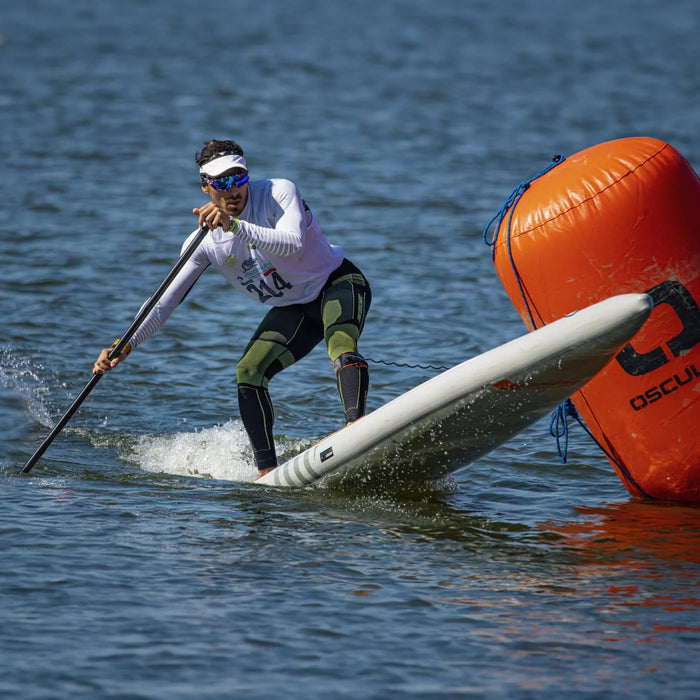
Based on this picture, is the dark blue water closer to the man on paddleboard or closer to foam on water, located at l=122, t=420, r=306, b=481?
foam on water, located at l=122, t=420, r=306, b=481

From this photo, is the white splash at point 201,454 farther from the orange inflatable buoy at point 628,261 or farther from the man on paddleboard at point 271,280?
the orange inflatable buoy at point 628,261

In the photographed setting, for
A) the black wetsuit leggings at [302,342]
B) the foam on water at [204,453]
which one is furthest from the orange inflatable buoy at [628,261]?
the foam on water at [204,453]

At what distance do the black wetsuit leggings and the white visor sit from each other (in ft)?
3.20

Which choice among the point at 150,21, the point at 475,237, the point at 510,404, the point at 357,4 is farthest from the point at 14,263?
the point at 357,4

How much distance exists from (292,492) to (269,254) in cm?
143

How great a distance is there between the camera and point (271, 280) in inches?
289

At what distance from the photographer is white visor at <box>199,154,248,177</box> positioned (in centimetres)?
688

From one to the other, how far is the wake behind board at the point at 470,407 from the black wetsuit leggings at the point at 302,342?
24cm

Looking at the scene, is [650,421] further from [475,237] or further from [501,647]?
[475,237]

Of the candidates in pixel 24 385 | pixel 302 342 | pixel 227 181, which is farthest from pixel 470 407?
pixel 24 385

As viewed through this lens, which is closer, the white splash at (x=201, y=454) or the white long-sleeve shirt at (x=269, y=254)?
the white long-sleeve shirt at (x=269, y=254)

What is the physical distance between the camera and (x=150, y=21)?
45281 millimetres

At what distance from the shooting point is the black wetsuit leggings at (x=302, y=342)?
285 inches

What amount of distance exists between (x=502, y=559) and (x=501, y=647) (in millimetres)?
1167
